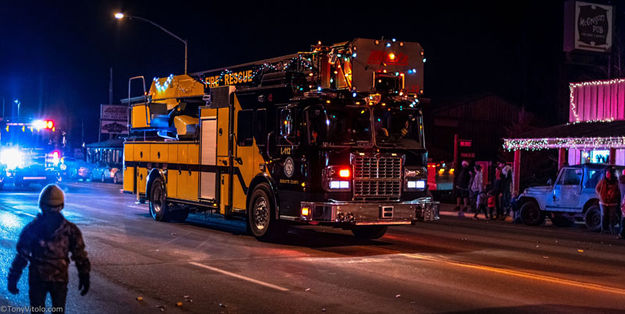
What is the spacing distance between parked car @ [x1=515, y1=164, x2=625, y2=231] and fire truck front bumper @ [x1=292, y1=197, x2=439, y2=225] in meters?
8.06

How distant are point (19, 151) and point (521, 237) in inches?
956

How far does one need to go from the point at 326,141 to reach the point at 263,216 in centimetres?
240

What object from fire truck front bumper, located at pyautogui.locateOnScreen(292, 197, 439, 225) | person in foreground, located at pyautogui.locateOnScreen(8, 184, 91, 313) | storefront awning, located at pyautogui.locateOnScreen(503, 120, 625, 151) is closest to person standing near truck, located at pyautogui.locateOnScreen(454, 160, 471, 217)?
storefront awning, located at pyautogui.locateOnScreen(503, 120, 625, 151)

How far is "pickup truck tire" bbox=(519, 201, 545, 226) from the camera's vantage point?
22.7m

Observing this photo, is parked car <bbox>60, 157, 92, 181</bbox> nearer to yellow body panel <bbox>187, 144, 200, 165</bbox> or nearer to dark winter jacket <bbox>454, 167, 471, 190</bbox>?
dark winter jacket <bbox>454, 167, 471, 190</bbox>

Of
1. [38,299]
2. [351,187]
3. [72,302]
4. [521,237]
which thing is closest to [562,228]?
[521,237]

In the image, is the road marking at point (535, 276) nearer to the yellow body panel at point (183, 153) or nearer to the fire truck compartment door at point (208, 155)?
the fire truck compartment door at point (208, 155)

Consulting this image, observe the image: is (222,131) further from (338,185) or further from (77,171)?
(77,171)

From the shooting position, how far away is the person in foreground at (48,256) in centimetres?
612

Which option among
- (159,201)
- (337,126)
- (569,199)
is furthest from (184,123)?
(569,199)

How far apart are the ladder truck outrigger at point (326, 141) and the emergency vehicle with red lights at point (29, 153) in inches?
757

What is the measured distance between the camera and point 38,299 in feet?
20.2

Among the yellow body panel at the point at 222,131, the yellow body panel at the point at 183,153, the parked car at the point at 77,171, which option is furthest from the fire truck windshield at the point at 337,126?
the parked car at the point at 77,171

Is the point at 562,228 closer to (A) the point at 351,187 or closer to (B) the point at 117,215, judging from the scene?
(A) the point at 351,187
